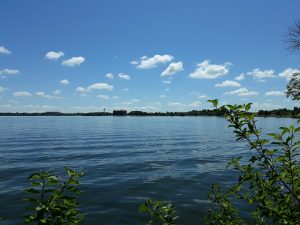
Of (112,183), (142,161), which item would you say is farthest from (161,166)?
(112,183)

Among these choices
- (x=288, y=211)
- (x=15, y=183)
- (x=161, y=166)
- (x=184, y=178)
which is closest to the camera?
(x=288, y=211)

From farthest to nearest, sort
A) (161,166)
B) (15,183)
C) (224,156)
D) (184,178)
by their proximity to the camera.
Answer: (224,156)
(161,166)
(184,178)
(15,183)

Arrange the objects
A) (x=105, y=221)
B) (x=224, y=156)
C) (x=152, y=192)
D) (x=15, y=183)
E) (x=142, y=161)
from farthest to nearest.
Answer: (x=224, y=156) → (x=142, y=161) → (x=15, y=183) → (x=152, y=192) → (x=105, y=221)

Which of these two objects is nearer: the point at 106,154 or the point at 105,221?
the point at 105,221

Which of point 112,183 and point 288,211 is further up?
point 288,211

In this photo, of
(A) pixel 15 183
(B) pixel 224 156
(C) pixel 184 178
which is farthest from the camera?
(B) pixel 224 156

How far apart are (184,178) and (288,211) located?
14.3 meters

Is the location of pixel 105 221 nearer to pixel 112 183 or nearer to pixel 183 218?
pixel 183 218

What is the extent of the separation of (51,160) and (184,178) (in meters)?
12.8

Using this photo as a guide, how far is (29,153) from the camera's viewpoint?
103 feet

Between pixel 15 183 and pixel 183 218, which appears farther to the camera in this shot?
pixel 15 183

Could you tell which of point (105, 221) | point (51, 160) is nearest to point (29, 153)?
point (51, 160)

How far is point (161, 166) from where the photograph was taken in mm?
24188

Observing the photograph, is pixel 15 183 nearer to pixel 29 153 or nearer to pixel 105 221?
pixel 105 221
